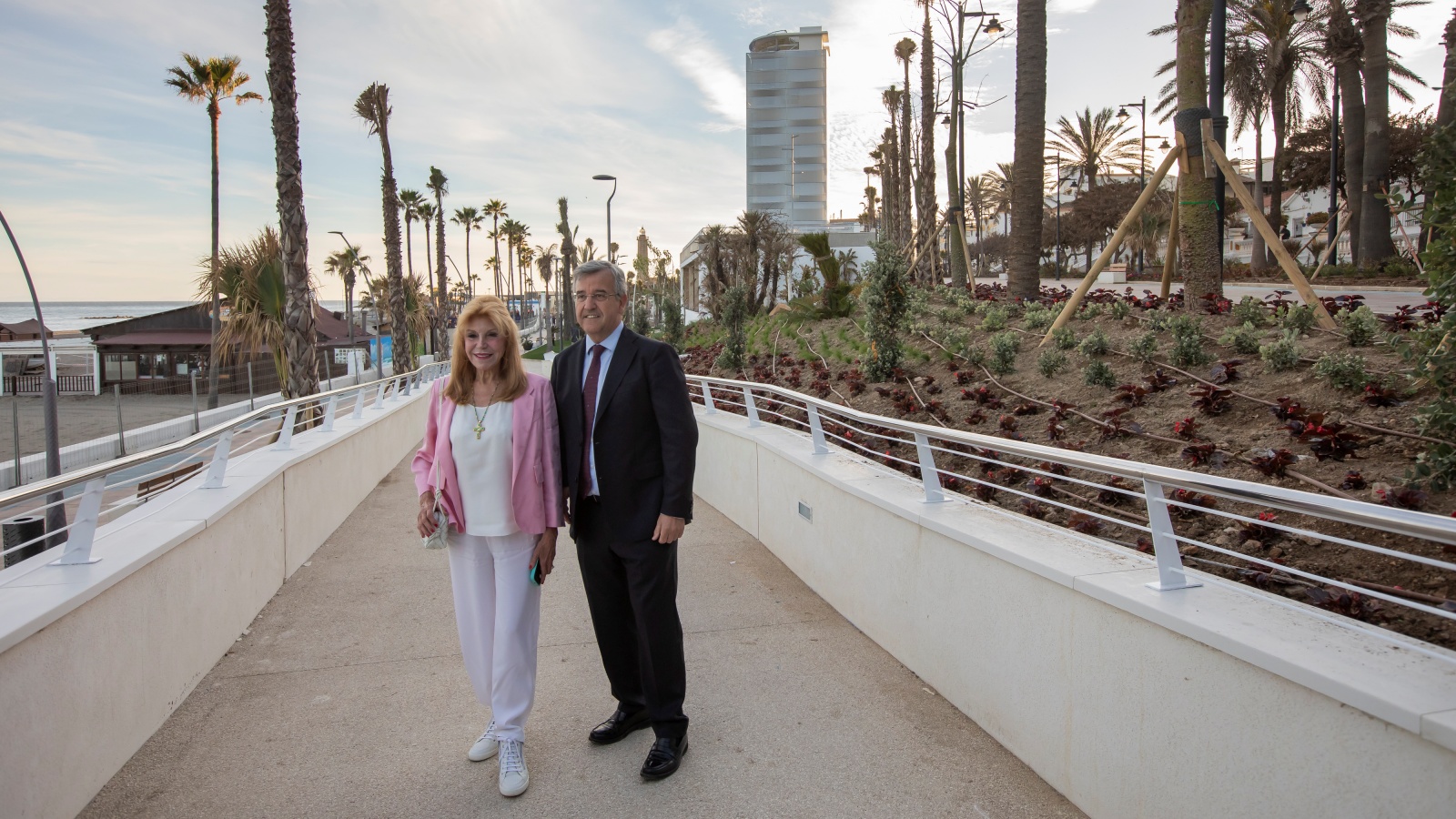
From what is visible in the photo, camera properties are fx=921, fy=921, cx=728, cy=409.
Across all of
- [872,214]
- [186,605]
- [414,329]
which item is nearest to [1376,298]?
[186,605]

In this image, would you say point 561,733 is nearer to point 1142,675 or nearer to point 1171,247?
point 1142,675

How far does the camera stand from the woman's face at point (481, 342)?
11.8 ft

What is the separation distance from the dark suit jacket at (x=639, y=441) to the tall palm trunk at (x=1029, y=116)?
9796mm

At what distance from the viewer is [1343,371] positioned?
5.81m

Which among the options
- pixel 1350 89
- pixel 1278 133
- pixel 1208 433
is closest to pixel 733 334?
pixel 1208 433

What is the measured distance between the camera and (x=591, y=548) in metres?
3.78

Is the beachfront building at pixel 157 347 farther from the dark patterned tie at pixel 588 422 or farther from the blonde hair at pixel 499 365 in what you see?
the dark patterned tie at pixel 588 422

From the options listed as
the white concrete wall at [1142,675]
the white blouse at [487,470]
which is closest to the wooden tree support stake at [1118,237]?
the white concrete wall at [1142,675]

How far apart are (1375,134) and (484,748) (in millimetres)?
30227

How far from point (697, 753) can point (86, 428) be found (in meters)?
23.9

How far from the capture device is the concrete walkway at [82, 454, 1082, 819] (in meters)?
3.45

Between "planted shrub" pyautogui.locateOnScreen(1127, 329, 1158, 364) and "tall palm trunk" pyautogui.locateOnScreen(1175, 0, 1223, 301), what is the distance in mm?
1488

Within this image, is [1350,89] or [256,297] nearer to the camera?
[256,297]

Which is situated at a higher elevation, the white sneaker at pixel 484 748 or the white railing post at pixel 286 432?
the white railing post at pixel 286 432
